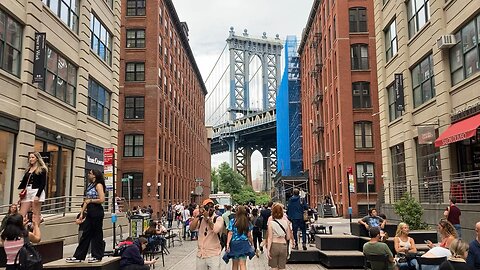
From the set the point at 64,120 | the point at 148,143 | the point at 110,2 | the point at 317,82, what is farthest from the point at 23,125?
the point at 317,82

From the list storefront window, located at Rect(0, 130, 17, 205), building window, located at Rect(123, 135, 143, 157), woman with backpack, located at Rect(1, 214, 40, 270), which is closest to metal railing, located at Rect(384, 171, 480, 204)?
woman with backpack, located at Rect(1, 214, 40, 270)

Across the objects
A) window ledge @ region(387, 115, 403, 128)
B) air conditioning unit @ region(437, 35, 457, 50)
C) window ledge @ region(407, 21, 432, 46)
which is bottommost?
window ledge @ region(387, 115, 403, 128)

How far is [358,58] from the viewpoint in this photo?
1781 inches

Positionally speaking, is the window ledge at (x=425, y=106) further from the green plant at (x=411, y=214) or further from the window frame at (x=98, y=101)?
the window frame at (x=98, y=101)

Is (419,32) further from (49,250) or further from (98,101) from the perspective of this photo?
(49,250)

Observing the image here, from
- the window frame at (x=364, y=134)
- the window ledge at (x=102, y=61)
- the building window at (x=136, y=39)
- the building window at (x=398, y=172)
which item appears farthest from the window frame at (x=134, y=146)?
the building window at (x=398, y=172)

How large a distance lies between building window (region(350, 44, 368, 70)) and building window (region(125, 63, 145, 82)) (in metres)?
21.6

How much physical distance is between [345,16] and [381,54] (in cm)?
1751

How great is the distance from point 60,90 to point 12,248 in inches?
662

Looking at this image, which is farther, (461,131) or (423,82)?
(423,82)

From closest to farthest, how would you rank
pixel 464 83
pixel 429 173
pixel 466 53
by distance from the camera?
pixel 464 83 → pixel 466 53 → pixel 429 173

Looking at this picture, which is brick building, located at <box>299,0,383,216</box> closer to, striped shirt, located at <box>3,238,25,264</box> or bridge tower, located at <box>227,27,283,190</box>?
striped shirt, located at <box>3,238,25,264</box>

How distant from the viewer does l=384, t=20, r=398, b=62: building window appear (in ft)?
89.1

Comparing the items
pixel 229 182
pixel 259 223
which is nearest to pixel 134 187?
pixel 259 223
